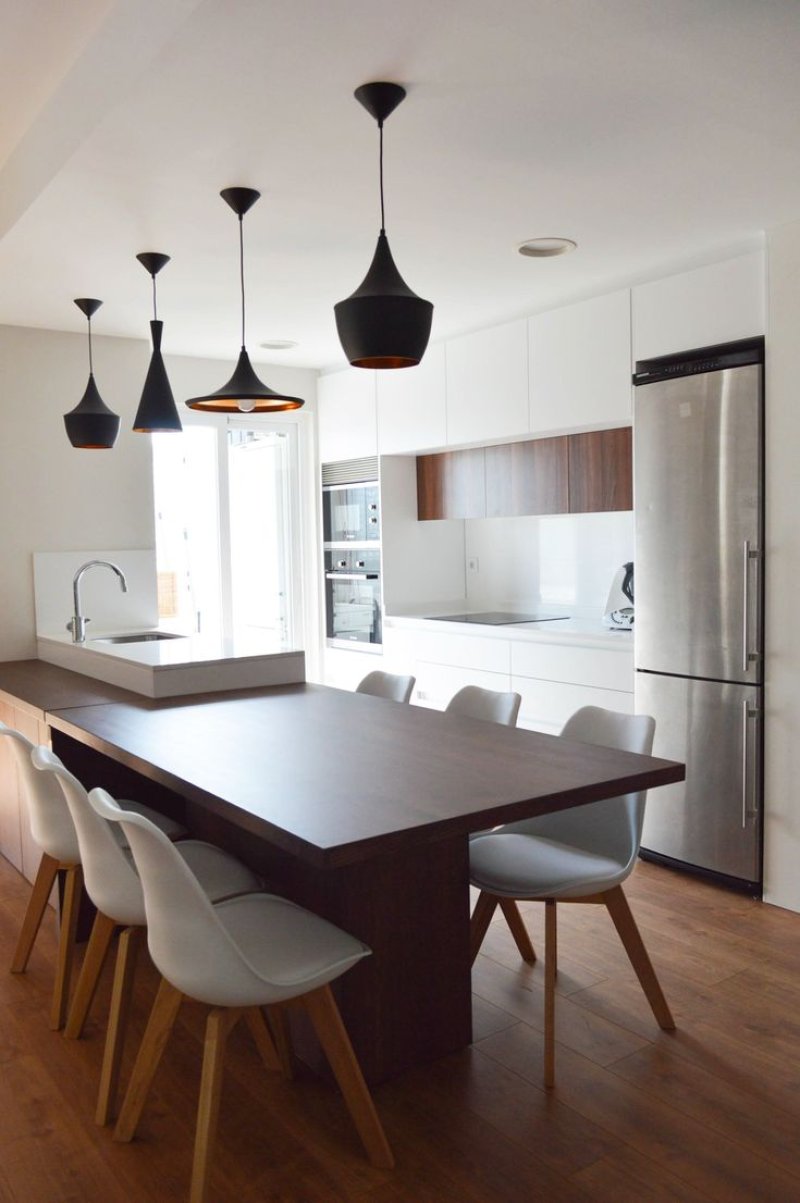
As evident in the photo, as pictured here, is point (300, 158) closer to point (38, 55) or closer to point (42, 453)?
point (38, 55)

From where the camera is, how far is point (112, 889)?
7.06ft

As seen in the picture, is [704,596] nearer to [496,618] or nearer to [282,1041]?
[496,618]

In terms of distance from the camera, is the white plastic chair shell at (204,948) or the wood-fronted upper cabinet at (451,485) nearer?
the white plastic chair shell at (204,948)

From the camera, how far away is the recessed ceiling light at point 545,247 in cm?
346

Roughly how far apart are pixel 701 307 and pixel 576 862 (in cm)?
226

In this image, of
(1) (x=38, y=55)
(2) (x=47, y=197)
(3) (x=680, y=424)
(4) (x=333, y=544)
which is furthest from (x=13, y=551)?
(3) (x=680, y=424)

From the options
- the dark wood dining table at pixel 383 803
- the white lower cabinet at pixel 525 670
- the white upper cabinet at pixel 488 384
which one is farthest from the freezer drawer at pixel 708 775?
the white upper cabinet at pixel 488 384

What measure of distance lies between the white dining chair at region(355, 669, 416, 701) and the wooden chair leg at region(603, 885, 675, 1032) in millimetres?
1185

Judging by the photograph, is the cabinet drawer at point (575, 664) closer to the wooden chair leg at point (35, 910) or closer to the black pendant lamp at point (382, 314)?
the black pendant lamp at point (382, 314)

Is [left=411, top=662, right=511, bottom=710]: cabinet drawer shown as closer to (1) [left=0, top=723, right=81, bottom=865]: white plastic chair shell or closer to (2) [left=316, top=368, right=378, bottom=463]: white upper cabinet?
(2) [left=316, top=368, right=378, bottom=463]: white upper cabinet

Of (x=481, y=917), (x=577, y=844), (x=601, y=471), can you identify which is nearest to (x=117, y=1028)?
(x=481, y=917)

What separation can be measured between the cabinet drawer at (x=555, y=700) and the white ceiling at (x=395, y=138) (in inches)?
69.8

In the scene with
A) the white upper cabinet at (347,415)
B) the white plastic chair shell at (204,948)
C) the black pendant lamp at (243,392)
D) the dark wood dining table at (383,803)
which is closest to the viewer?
the white plastic chair shell at (204,948)

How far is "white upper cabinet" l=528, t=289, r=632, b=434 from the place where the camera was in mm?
4004
